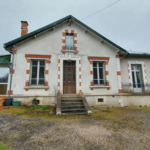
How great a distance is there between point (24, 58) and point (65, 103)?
4.23m

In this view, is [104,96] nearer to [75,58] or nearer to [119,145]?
[75,58]

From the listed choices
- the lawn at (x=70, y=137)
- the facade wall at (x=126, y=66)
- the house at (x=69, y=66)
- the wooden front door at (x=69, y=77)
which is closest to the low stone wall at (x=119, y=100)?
the house at (x=69, y=66)

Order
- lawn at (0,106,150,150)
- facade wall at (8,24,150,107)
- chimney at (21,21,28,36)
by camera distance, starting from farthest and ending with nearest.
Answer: chimney at (21,21,28,36) < facade wall at (8,24,150,107) < lawn at (0,106,150,150)

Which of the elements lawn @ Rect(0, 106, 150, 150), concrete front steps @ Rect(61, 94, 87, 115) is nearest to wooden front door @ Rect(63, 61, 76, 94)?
concrete front steps @ Rect(61, 94, 87, 115)

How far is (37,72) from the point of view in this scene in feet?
24.8

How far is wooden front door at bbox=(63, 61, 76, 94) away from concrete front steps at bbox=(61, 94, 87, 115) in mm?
772

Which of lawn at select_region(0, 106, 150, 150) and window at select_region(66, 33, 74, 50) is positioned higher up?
window at select_region(66, 33, 74, 50)

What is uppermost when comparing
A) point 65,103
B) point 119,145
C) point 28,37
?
point 28,37

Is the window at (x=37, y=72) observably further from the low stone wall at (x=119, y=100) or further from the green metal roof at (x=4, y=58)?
the low stone wall at (x=119, y=100)

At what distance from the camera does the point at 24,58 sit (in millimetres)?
7422

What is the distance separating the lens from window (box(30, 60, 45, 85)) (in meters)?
7.46

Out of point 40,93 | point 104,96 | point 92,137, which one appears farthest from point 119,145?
point 40,93

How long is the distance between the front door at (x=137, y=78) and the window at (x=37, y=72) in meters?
7.48

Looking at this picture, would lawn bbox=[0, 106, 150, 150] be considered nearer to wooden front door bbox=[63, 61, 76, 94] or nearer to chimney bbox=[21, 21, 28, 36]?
wooden front door bbox=[63, 61, 76, 94]
